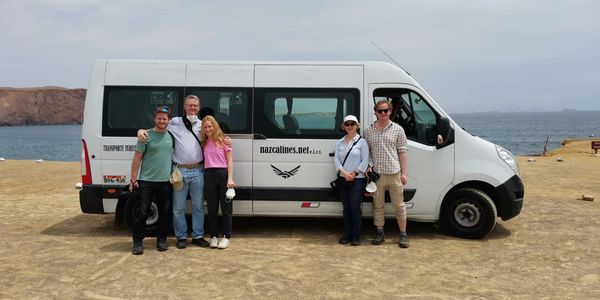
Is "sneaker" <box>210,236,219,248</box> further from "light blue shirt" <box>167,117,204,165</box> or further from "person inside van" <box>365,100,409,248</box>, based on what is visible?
"person inside van" <box>365,100,409,248</box>

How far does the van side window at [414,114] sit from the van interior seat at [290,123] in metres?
1.16

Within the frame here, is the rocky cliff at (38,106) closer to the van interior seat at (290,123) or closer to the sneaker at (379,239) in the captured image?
the van interior seat at (290,123)

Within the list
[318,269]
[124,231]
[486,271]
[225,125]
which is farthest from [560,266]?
[124,231]

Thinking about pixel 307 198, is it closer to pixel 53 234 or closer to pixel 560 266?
pixel 560 266

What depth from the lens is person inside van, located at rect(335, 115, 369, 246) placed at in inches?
239

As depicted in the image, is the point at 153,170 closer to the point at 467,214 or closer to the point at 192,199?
the point at 192,199

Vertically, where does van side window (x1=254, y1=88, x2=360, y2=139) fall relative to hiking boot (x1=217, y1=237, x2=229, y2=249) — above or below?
above

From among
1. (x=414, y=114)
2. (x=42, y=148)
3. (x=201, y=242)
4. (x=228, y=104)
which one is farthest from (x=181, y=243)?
(x=42, y=148)

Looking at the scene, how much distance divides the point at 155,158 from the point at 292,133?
1.87m

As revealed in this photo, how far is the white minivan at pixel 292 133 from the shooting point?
A: 21.4 feet

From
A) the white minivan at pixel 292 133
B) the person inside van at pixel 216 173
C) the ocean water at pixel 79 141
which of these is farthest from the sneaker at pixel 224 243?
the ocean water at pixel 79 141

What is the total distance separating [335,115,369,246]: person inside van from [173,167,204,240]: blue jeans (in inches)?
70.6

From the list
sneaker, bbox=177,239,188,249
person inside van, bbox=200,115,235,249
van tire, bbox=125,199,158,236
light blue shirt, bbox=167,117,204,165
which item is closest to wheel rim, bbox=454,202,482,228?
person inside van, bbox=200,115,235,249

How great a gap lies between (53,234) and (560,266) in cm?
681
